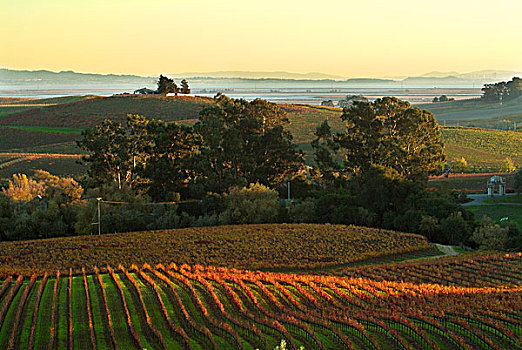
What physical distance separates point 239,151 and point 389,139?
49.6ft

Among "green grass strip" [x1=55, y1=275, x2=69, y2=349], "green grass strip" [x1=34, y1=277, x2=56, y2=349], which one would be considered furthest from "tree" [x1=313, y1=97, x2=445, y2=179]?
"green grass strip" [x1=34, y1=277, x2=56, y2=349]

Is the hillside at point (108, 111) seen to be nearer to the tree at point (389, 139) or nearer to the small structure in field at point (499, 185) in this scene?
the tree at point (389, 139)

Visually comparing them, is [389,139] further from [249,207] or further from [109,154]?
[109,154]

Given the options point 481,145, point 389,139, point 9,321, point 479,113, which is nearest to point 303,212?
point 389,139

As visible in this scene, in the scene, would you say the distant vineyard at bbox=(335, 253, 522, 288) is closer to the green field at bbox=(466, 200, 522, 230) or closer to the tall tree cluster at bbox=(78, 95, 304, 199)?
the green field at bbox=(466, 200, 522, 230)

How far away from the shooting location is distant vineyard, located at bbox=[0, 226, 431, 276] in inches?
1590

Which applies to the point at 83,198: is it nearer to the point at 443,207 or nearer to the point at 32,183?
the point at 32,183

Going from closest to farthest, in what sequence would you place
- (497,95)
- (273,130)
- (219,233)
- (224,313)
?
1. (224,313)
2. (219,233)
3. (273,130)
4. (497,95)

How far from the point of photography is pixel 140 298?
27141mm

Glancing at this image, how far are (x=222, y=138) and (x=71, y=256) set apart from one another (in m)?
23.6

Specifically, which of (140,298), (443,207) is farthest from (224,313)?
(443,207)

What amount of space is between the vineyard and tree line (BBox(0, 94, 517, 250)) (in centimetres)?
1922

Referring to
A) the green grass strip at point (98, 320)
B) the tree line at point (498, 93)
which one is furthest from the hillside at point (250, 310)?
the tree line at point (498, 93)

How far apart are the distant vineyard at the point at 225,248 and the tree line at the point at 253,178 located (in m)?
3.74
